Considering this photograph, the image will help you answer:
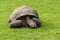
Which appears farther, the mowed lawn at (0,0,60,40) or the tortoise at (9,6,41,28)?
the tortoise at (9,6,41,28)

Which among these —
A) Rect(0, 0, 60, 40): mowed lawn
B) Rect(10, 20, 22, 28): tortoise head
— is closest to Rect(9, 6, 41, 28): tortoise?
Rect(10, 20, 22, 28): tortoise head

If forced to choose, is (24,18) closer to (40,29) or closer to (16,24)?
(16,24)

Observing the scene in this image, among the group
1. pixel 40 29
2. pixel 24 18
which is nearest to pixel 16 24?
pixel 24 18

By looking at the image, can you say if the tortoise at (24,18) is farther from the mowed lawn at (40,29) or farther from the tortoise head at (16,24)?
the mowed lawn at (40,29)

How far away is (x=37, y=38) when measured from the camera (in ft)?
17.3

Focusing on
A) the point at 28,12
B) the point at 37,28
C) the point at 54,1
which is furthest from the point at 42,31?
the point at 54,1

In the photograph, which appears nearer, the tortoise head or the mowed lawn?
the mowed lawn

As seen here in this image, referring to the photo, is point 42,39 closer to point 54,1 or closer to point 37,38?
point 37,38

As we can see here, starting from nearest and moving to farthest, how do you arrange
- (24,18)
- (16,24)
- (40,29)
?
(40,29), (16,24), (24,18)

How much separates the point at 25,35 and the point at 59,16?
2.14 meters

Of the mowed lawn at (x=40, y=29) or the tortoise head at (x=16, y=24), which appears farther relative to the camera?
the tortoise head at (x=16, y=24)

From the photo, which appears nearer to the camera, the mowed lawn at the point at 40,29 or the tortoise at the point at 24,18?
the mowed lawn at the point at 40,29

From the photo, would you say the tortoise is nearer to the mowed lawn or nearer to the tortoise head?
the tortoise head

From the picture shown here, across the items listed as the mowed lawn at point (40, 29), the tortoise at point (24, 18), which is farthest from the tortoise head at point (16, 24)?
the mowed lawn at point (40, 29)
